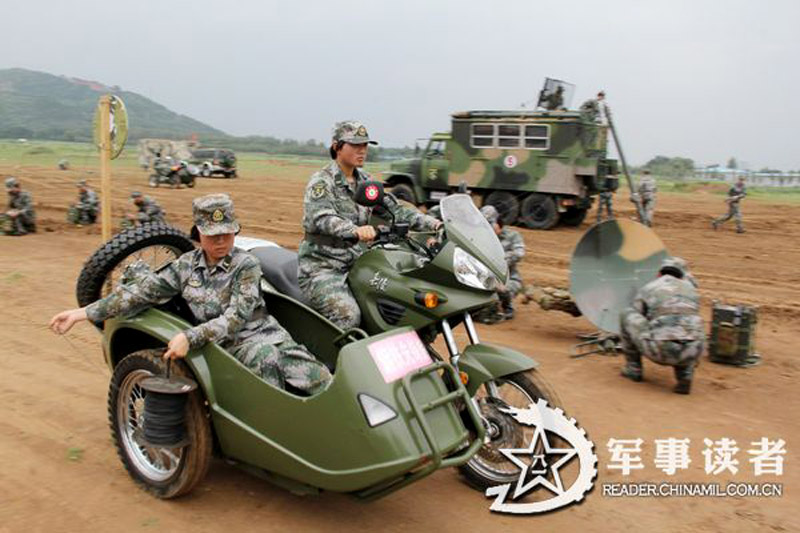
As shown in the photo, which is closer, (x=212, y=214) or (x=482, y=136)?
(x=212, y=214)

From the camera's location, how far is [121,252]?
5402mm

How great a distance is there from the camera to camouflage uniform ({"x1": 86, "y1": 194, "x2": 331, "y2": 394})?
4336 millimetres

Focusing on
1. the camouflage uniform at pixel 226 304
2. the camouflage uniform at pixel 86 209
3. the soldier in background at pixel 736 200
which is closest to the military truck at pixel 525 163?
the soldier in background at pixel 736 200

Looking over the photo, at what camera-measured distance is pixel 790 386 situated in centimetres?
724

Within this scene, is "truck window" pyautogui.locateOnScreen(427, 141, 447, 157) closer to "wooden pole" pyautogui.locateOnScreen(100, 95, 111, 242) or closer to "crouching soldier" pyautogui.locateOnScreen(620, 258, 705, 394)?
"wooden pole" pyautogui.locateOnScreen(100, 95, 111, 242)

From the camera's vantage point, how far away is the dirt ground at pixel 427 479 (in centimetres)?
428

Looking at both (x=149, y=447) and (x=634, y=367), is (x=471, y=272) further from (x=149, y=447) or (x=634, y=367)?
(x=634, y=367)

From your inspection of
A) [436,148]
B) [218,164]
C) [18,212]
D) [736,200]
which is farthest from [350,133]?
[218,164]

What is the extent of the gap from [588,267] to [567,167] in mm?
10647

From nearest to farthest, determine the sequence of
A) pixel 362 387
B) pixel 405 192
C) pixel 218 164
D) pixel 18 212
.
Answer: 1. pixel 362 387
2. pixel 18 212
3. pixel 405 192
4. pixel 218 164

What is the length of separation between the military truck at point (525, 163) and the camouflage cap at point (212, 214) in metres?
15.2

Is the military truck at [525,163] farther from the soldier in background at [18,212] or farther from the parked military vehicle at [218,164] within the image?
the parked military vehicle at [218,164]

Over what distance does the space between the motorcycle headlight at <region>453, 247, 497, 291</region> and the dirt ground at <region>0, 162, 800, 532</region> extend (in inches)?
51.9

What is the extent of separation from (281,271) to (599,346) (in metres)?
4.25
